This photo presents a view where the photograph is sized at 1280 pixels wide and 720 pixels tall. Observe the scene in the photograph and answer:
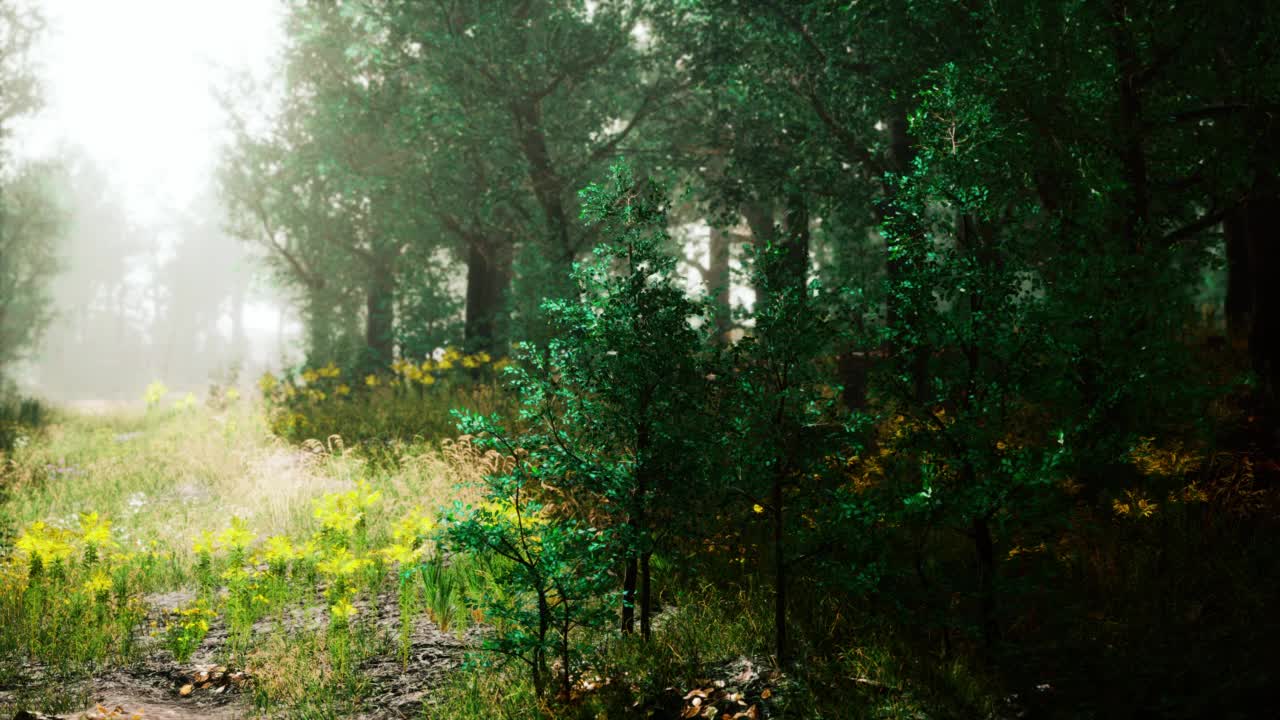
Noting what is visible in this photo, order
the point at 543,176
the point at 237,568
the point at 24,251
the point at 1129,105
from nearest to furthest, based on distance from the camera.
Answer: the point at 1129,105 → the point at 237,568 → the point at 543,176 → the point at 24,251

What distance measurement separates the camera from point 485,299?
47.9 ft

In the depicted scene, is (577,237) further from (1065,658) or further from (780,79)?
(1065,658)

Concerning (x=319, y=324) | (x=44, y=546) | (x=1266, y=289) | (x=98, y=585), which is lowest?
(x=98, y=585)

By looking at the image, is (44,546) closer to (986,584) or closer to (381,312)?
(986,584)

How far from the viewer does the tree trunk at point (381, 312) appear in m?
16.0

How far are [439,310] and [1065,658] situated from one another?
43.1 ft

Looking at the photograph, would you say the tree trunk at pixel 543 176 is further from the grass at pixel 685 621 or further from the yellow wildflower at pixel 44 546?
the yellow wildflower at pixel 44 546

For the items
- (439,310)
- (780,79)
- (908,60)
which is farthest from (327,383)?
(908,60)

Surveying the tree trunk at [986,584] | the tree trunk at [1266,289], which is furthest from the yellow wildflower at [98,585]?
the tree trunk at [1266,289]

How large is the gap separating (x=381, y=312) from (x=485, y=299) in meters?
3.00

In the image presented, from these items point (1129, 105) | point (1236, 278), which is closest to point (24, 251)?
point (1129, 105)

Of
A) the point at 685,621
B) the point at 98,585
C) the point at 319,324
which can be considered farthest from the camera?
the point at 319,324

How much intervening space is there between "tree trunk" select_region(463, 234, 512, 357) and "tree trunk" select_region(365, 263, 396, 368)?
223 cm

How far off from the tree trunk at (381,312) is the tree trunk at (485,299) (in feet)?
7.30
